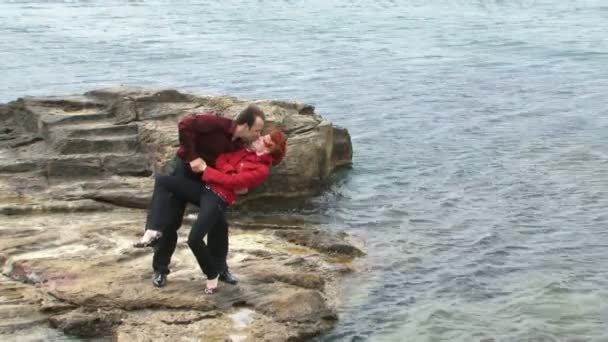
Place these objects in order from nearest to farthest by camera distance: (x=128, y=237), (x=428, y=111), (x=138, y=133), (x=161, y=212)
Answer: (x=161, y=212)
(x=128, y=237)
(x=138, y=133)
(x=428, y=111)

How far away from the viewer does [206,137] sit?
1023cm

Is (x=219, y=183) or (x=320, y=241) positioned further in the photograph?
(x=320, y=241)

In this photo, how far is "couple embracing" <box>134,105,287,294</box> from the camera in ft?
33.4

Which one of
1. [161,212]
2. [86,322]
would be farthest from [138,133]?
[86,322]

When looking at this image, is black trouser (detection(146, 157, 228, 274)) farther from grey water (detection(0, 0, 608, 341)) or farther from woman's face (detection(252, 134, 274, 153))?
grey water (detection(0, 0, 608, 341))

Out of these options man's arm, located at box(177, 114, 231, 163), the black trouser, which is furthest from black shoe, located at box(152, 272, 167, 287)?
man's arm, located at box(177, 114, 231, 163)

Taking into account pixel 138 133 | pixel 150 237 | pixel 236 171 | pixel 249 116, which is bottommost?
pixel 138 133

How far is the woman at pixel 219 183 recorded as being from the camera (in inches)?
403

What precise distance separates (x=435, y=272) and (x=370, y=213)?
3162mm

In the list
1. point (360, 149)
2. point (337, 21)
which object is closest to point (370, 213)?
point (360, 149)

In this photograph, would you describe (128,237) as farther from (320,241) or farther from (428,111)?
(428,111)

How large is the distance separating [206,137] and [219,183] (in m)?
0.51

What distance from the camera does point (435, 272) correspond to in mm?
13500

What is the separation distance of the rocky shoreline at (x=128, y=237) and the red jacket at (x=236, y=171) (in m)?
1.44
